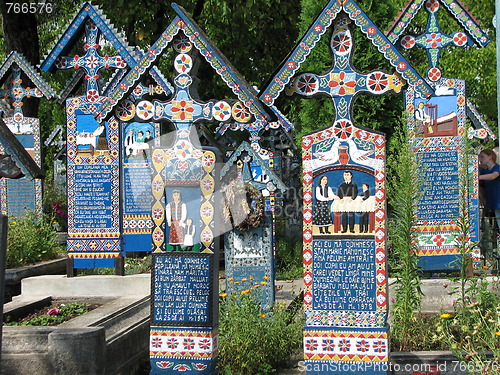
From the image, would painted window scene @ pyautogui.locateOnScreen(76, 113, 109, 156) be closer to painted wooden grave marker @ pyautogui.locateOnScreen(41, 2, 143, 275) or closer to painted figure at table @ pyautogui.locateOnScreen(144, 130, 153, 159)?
painted wooden grave marker @ pyautogui.locateOnScreen(41, 2, 143, 275)

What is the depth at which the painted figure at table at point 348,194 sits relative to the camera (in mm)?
6117

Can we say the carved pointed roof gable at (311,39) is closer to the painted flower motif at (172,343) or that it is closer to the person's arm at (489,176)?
the painted flower motif at (172,343)

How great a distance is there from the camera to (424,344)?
266 inches

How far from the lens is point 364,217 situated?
610cm

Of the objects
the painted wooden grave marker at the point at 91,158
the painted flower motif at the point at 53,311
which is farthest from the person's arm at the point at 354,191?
the painted wooden grave marker at the point at 91,158

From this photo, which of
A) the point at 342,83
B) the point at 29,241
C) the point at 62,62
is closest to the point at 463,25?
the point at 342,83

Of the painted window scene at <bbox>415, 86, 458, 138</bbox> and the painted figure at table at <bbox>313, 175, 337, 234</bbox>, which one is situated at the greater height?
the painted window scene at <bbox>415, 86, 458, 138</bbox>

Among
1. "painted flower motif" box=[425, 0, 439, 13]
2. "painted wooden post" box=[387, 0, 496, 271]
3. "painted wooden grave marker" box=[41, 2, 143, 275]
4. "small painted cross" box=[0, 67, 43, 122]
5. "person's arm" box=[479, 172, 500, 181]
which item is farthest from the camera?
"small painted cross" box=[0, 67, 43, 122]

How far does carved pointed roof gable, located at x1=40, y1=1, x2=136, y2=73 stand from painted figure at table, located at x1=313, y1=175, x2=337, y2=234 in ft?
16.7

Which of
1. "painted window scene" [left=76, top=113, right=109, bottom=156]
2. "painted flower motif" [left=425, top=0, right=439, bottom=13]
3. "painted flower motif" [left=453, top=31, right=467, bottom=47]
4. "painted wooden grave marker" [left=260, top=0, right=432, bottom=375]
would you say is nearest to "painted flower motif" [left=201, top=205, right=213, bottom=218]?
"painted wooden grave marker" [left=260, top=0, right=432, bottom=375]

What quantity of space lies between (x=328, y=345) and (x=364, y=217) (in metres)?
1.12

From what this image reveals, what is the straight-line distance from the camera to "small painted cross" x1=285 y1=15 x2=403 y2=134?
612cm

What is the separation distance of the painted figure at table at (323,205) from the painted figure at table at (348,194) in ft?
0.30

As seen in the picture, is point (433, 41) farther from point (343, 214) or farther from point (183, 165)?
point (183, 165)
